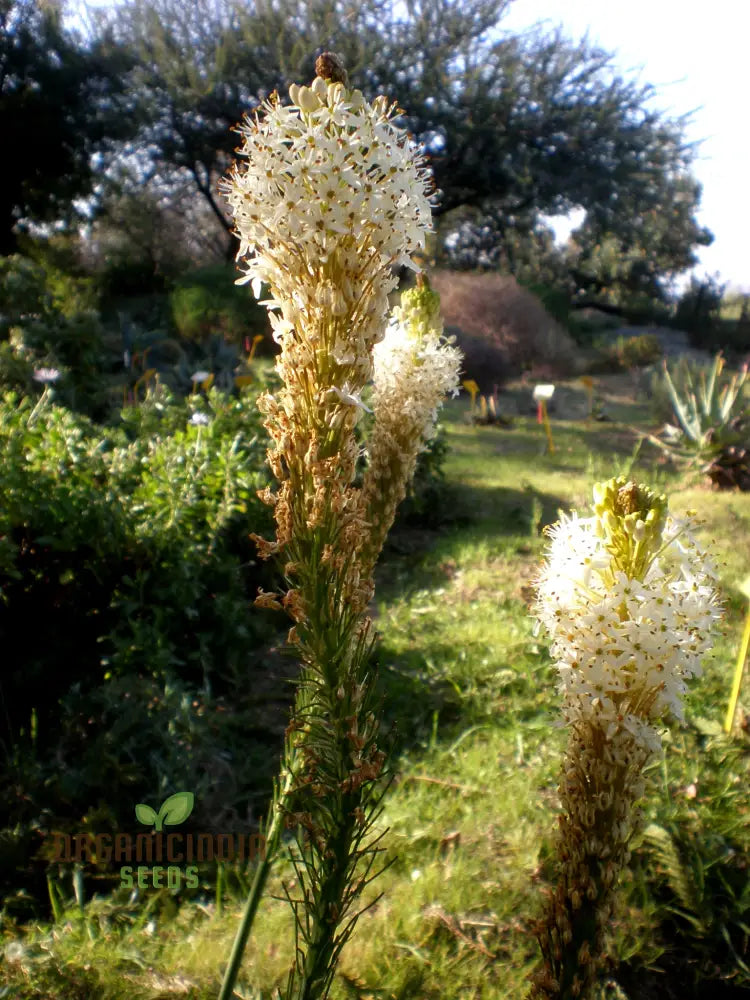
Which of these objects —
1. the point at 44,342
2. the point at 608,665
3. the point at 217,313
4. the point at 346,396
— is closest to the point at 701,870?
the point at 608,665

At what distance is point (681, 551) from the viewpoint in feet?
4.12

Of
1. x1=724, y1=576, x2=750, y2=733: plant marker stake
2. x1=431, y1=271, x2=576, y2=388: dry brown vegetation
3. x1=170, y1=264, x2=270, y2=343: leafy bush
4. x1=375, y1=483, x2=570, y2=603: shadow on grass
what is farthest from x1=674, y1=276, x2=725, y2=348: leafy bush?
x1=724, y1=576, x2=750, y2=733: plant marker stake

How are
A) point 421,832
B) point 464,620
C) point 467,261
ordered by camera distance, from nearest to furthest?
point 421,832
point 464,620
point 467,261

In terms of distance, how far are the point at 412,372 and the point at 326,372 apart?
963mm

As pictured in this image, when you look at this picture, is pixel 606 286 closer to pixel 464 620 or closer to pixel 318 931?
pixel 464 620

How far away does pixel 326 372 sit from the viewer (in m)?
1.14

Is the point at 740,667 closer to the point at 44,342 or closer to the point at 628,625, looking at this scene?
the point at 628,625

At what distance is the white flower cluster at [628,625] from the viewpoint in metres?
1.20

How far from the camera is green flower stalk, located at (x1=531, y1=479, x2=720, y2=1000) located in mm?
1208

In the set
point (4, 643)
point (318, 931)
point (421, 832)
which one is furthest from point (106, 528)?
point (318, 931)

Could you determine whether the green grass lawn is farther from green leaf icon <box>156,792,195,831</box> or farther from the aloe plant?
the aloe plant

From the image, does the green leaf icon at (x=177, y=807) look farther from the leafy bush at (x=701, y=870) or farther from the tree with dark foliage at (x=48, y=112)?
the tree with dark foliage at (x=48, y=112)

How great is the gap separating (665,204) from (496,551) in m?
19.7

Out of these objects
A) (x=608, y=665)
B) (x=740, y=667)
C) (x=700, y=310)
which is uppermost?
(x=700, y=310)
